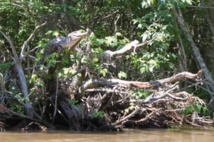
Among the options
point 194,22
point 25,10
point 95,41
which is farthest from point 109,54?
point 194,22

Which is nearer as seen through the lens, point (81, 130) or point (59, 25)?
point (81, 130)

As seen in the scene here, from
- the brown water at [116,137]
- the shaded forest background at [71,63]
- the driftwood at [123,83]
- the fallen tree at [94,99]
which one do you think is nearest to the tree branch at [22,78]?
the shaded forest background at [71,63]

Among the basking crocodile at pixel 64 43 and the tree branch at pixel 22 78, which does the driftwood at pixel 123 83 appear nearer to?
the basking crocodile at pixel 64 43

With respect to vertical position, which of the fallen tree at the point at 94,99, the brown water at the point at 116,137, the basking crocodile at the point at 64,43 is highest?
the basking crocodile at the point at 64,43

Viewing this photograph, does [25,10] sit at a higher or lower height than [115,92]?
higher

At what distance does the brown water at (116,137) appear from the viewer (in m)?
7.66

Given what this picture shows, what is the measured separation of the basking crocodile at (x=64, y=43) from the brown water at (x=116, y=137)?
1.46 meters

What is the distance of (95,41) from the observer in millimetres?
8547

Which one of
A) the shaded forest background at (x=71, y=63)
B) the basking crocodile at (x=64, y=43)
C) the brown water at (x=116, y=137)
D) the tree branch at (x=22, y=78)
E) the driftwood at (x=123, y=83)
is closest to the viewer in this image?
the brown water at (x=116, y=137)

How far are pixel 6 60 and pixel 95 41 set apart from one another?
254 cm

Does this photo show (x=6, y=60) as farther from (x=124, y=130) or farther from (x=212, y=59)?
(x=212, y=59)

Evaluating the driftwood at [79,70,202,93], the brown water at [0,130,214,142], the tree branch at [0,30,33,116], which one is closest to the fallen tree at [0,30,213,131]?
the driftwood at [79,70,202,93]

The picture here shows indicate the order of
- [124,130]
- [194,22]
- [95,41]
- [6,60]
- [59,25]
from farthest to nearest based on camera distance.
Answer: [194,22], [59,25], [6,60], [124,130], [95,41]

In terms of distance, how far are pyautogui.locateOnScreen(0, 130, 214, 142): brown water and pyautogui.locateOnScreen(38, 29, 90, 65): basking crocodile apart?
1.46 m
